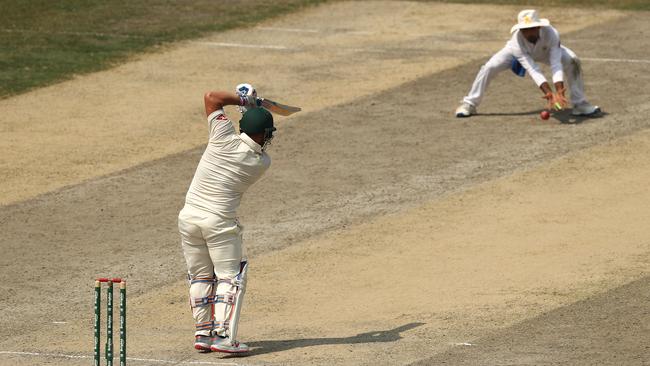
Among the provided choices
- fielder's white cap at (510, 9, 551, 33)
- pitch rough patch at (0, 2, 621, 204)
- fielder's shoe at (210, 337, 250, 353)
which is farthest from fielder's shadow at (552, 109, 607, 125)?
fielder's shoe at (210, 337, 250, 353)

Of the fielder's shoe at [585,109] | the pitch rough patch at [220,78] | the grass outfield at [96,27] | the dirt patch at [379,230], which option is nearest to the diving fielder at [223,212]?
the dirt patch at [379,230]

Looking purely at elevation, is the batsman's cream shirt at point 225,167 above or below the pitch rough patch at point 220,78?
above

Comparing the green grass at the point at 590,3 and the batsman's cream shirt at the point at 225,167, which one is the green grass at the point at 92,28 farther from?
the batsman's cream shirt at the point at 225,167

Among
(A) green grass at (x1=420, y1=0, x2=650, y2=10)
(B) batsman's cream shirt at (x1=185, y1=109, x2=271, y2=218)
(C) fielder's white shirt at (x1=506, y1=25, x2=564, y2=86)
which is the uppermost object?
(B) batsman's cream shirt at (x1=185, y1=109, x2=271, y2=218)

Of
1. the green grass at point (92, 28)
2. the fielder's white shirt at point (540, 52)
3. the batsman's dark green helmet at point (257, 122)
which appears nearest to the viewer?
the batsman's dark green helmet at point (257, 122)

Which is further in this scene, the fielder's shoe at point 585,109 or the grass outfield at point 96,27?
the grass outfield at point 96,27

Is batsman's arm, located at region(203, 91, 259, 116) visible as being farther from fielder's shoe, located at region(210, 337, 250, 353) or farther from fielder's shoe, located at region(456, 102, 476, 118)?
fielder's shoe, located at region(456, 102, 476, 118)

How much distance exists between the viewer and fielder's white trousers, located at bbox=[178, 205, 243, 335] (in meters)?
12.9

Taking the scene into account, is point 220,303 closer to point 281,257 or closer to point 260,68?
point 281,257

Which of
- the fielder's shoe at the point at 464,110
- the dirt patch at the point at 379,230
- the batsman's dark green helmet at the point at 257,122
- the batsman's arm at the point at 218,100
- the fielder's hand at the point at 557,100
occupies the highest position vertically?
the batsman's arm at the point at 218,100

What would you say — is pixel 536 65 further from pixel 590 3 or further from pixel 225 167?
pixel 225 167

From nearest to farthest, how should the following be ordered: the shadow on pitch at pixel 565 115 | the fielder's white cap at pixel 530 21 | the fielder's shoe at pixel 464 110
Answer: the fielder's white cap at pixel 530 21, the shadow on pitch at pixel 565 115, the fielder's shoe at pixel 464 110

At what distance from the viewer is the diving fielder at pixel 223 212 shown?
12883 mm

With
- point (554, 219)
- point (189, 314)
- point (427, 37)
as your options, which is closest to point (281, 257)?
point (189, 314)
